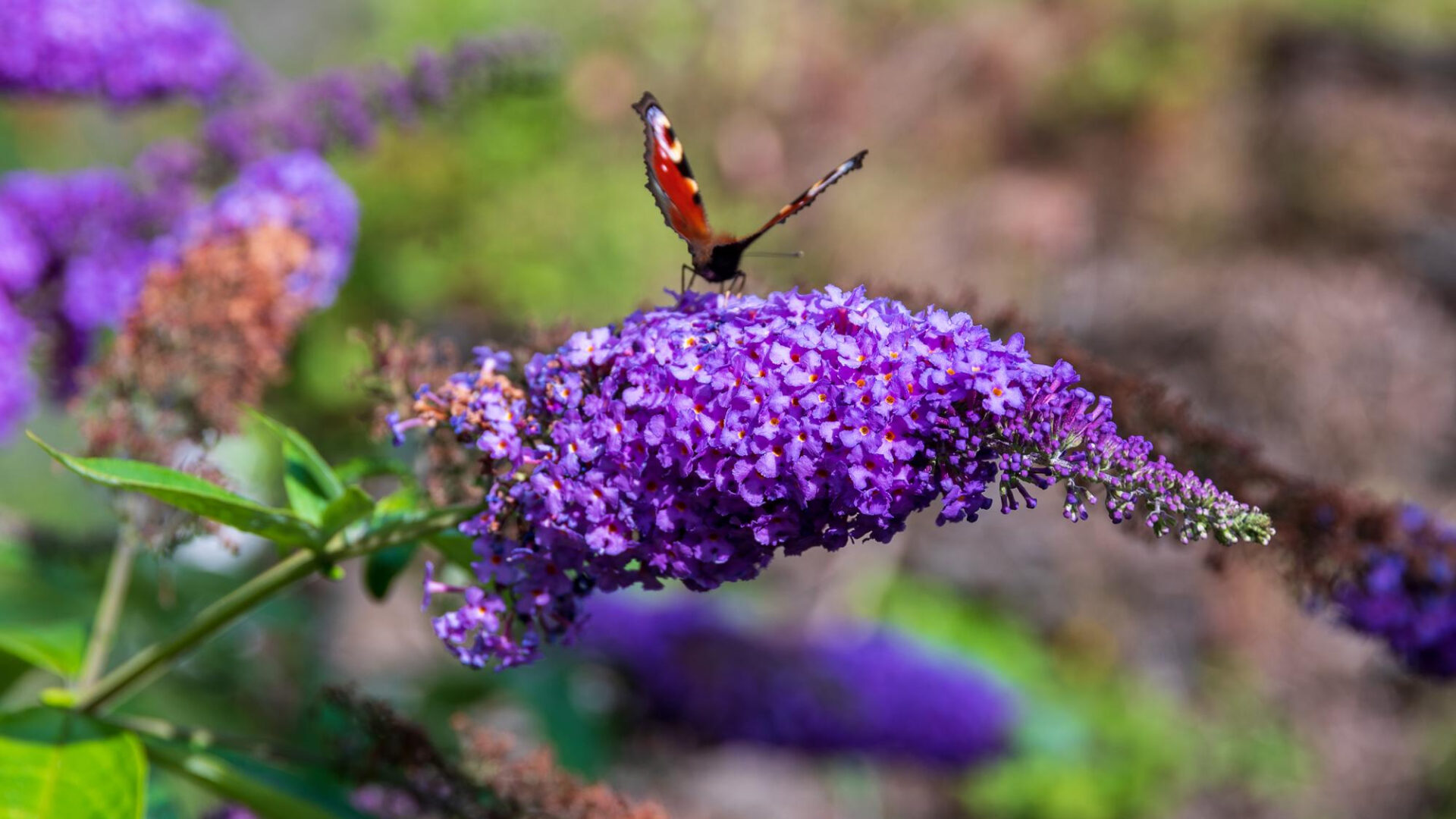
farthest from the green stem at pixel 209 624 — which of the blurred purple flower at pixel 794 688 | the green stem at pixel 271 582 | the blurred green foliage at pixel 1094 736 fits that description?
the blurred green foliage at pixel 1094 736

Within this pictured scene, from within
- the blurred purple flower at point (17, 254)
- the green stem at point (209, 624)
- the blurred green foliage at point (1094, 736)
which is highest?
the blurred green foliage at point (1094, 736)

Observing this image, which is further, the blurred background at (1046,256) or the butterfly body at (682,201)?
the blurred background at (1046,256)

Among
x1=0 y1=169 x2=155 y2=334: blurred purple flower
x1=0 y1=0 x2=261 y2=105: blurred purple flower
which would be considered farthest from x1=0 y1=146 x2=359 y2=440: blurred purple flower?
x1=0 y1=0 x2=261 y2=105: blurred purple flower

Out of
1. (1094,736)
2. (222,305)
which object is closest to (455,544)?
(222,305)

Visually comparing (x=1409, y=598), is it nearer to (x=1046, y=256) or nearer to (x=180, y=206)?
(x=180, y=206)

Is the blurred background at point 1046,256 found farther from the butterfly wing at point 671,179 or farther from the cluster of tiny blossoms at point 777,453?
the cluster of tiny blossoms at point 777,453

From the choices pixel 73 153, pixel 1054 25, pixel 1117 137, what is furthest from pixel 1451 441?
pixel 73 153

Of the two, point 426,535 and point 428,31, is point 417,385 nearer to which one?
point 426,535
